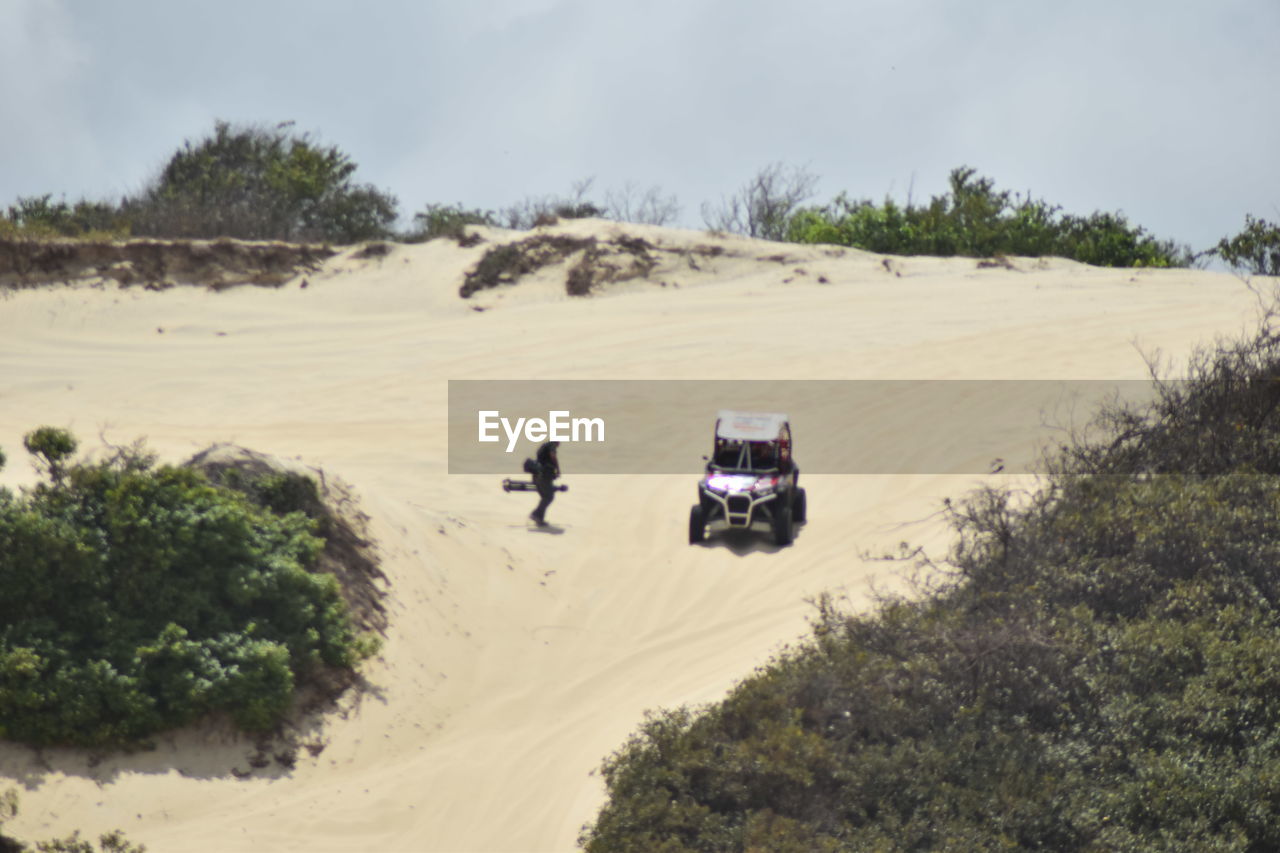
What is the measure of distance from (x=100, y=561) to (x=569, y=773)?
373 cm

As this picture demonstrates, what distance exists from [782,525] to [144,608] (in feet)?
23.1

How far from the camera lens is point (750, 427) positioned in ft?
49.3

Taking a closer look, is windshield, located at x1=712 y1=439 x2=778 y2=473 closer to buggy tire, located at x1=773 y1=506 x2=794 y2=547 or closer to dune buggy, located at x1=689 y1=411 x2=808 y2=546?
dune buggy, located at x1=689 y1=411 x2=808 y2=546

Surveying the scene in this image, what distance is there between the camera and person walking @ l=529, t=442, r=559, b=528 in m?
15.3

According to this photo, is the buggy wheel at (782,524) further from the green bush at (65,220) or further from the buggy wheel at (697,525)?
the green bush at (65,220)

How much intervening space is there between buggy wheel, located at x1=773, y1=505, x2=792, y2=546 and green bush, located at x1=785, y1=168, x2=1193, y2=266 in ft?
69.7

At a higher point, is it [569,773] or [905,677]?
[905,677]

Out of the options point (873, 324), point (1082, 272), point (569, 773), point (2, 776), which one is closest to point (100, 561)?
point (2, 776)

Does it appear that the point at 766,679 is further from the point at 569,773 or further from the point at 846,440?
the point at 846,440

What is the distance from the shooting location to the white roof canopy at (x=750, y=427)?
14883mm

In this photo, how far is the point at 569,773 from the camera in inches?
382

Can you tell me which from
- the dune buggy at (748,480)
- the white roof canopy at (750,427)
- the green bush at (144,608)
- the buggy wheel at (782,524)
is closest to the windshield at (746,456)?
the dune buggy at (748,480)
